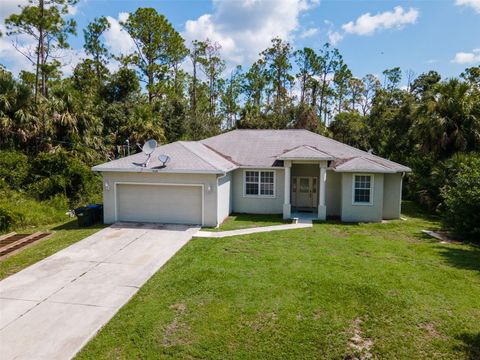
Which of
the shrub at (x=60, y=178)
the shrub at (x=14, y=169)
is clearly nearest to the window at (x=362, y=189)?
the shrub at (x=60, y=178)

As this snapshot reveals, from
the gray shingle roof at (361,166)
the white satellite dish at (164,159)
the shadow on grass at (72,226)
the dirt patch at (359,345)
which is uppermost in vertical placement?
the white satellite dish at (164,159)

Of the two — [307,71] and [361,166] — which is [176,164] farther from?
[307,71]

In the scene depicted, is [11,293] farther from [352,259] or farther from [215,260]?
[352,259]

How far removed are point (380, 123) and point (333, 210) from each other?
22.5 metres

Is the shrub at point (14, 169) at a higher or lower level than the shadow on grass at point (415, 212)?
higher

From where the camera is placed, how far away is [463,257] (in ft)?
34.3

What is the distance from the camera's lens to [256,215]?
1703 centimetres

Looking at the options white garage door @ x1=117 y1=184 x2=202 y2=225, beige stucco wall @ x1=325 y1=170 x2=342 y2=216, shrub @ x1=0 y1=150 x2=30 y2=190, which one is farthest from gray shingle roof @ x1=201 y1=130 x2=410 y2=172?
shrub @ x1=0 y1=150 x2=30 y2=190

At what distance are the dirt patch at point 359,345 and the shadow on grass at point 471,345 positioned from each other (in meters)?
1.52

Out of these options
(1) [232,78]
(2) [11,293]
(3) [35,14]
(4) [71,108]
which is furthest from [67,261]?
(1) [232,78]

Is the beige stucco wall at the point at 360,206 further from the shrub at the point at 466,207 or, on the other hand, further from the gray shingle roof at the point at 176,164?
the gray shingle roof at the point at 176,164

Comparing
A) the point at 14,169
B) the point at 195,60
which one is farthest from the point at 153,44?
the point at 14,169

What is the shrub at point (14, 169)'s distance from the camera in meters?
17.5

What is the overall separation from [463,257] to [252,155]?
1064 cm
